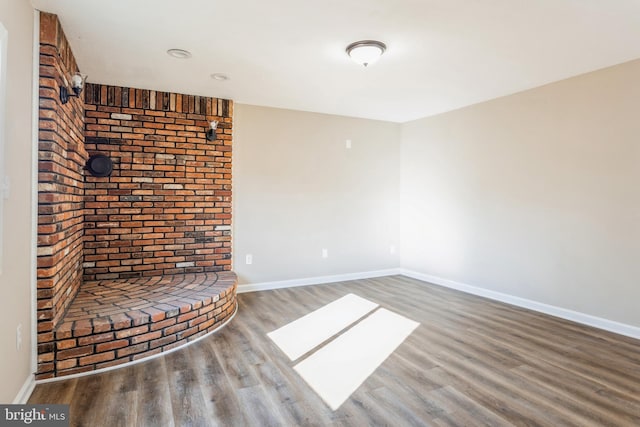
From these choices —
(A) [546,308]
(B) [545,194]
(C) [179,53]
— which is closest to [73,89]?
(C) [179,53]

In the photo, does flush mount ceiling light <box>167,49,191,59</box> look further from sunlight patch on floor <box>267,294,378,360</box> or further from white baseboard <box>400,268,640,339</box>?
white baseboard <box>400,268,640,339</box>

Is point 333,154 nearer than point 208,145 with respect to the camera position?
No

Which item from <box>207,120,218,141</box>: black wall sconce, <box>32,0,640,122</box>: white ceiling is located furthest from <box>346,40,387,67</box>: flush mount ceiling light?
<box>207,120,218,141</box>: black wall sconce

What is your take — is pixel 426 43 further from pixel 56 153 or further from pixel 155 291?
pixel 155 291

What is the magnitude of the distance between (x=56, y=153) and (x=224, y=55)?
145cm

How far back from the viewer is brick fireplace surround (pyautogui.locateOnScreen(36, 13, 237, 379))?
230 cm

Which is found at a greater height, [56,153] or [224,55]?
[224,55]

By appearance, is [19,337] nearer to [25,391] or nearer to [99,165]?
[25,391]

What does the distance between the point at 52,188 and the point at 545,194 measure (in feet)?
14.0

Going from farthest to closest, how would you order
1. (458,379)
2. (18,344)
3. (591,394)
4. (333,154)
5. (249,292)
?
(333,154) → (249,292) → (458,379) → (591,394) → (18,344)

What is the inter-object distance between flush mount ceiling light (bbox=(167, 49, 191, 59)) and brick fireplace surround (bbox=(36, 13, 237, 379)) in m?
0.72

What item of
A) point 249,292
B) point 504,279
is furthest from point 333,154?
point 504,279

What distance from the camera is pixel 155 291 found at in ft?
10.7

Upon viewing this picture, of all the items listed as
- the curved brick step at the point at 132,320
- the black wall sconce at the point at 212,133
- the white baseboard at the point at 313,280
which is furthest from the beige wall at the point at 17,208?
the white baseboard at the point at 313,280
